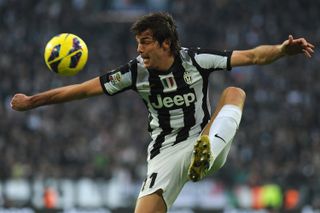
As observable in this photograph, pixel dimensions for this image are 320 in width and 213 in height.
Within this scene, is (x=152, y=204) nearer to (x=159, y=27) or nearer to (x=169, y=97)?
(x=169, y=97)

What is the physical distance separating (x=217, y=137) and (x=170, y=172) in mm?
642

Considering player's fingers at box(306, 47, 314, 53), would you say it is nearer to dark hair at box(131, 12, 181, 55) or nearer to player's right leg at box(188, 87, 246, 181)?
player's right leg at box(188, 87, 246, 181)

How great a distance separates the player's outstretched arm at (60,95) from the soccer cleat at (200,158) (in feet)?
3.79

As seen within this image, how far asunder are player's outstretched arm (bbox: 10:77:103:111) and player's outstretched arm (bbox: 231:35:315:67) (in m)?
1.30

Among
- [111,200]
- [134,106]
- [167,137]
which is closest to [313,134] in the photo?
[134,106]

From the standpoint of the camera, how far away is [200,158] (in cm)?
747

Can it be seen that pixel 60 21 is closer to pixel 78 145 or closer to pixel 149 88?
pixel 78 145

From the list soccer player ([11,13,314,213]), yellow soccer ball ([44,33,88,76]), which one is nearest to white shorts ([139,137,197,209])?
soccer player ([11,13,314,213])

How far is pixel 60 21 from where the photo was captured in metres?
24.9

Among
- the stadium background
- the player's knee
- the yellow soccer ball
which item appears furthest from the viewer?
the stadium background

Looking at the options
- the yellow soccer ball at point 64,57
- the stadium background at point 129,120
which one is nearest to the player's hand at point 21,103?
the yellow soccer ball at point 64,57

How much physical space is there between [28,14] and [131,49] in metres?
3.12

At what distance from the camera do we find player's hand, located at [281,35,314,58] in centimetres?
746

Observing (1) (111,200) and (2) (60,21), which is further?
(2) (60,21)
